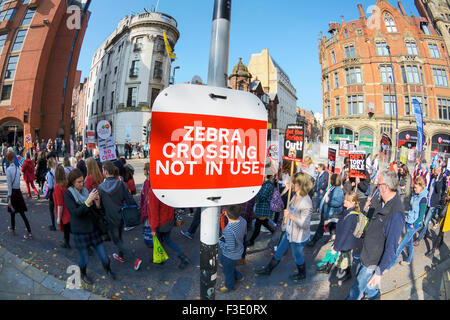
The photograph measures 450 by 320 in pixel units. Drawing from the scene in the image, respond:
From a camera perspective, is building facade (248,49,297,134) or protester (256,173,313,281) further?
building facade (248,49,297,134)

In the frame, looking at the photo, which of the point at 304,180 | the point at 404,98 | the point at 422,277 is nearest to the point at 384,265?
the point at 304,180

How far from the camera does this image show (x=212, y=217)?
3.66 ft

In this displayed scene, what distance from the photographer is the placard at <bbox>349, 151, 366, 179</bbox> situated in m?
7.11

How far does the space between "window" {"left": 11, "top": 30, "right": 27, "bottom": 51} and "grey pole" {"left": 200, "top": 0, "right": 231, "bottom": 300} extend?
6.77 meters

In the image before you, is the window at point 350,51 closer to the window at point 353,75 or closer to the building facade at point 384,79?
the building facade at point 384,79

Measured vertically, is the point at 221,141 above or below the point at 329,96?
below

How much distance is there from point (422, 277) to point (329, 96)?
2871 centimetres

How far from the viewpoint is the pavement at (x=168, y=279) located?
311cm

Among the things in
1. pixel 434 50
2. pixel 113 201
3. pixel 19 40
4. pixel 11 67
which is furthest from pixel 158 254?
pixel 434 50

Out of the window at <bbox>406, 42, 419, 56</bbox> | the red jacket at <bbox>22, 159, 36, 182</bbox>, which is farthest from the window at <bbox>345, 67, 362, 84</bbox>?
the red jacket at <bbox>22, 159, 36, 182</bbox>

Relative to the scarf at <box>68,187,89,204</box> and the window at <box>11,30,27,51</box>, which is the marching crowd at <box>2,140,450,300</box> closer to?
the scarf at <box>68,187,89,204</box>

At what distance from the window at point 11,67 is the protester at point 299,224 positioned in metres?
7.25
